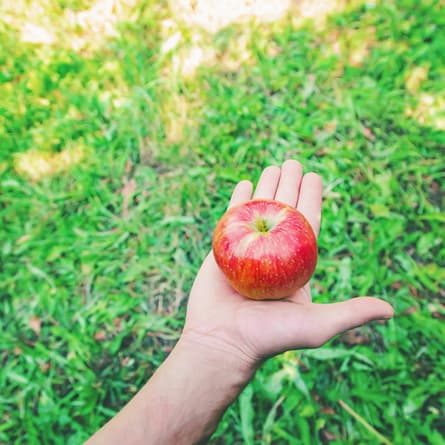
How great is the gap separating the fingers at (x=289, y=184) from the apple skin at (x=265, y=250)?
0.62 metres

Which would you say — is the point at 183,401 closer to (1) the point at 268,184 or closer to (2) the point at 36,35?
(1) the point at 268,184

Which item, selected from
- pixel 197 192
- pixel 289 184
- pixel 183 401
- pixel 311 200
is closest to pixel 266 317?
pixel 183 401

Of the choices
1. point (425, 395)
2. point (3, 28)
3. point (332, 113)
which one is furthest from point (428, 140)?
point (3, 28)

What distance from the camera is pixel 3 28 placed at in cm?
430

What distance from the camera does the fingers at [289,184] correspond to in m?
2.54

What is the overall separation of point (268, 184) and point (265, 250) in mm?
1004

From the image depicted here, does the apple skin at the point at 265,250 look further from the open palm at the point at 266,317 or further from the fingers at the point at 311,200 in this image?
the fingers at the point at 311,200

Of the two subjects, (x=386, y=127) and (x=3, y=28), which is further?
(x=3, y=28)

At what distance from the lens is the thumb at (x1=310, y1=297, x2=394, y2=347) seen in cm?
167

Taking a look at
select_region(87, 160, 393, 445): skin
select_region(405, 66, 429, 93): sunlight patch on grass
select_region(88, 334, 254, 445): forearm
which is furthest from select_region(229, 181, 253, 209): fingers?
select_region(405, 66, 429, 93): sunlight patch on grass

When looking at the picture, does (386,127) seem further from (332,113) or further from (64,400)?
(64,400)

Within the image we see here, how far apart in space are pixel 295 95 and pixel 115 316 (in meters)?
2.56

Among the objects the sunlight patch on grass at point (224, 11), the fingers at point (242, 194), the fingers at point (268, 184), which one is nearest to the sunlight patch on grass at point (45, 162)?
the fingers at point (242, 194)

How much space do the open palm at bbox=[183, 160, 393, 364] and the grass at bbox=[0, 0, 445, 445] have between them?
64cm
